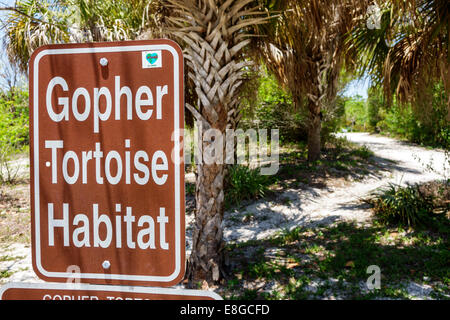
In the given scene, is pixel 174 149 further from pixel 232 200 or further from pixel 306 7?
pixel 232 200

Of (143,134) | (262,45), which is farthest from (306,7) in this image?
(143,134)

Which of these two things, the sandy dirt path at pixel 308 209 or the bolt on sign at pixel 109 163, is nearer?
the bolt on sign at pixel 109 163

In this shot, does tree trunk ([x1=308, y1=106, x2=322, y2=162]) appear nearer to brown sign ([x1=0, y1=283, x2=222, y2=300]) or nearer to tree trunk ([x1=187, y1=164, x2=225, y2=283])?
tree trunk ([x1=187, y1=164, x2=225, y2=283])

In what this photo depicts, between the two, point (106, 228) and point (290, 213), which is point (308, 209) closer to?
point (290, 213)

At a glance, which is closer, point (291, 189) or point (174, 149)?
point (174, 149)

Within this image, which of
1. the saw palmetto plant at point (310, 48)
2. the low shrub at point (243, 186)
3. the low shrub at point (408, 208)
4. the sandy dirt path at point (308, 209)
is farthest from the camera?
Answer: the low shrub at point (243, 186)

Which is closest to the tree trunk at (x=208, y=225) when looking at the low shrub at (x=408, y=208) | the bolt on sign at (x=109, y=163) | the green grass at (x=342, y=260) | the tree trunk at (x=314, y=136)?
the green grass at (x=342, y=260)

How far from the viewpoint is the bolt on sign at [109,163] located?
3.91ft

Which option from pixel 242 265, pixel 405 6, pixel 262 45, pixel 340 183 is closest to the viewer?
pixel 405 6

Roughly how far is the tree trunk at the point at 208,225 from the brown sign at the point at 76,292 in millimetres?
3199

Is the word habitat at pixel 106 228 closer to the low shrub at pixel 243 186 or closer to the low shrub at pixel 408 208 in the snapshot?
the low shrub at pixel 408 208

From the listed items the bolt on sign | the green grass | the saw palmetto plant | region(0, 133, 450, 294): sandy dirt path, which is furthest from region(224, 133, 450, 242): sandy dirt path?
the bolt on sign

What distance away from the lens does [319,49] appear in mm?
9703

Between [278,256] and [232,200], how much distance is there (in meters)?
3.05
